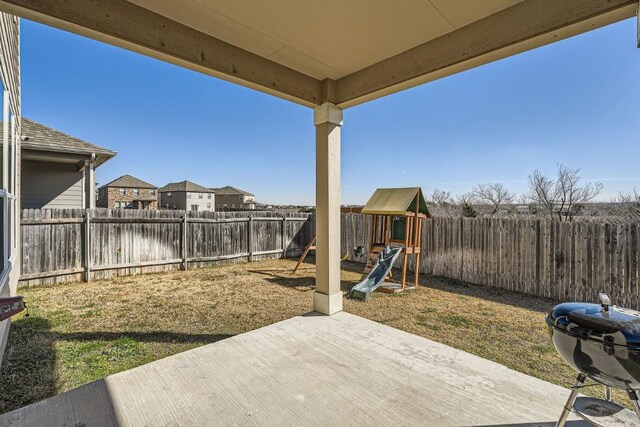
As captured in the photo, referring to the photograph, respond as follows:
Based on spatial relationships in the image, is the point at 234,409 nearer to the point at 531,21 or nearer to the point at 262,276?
the point at 531,21

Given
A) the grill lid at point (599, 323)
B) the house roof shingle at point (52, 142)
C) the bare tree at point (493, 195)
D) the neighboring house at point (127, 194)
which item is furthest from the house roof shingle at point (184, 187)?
the grill lid at point (599, 323)

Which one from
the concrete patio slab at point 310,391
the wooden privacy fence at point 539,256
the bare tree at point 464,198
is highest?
the bare tree at point 464,198

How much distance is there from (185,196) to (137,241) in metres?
29.5

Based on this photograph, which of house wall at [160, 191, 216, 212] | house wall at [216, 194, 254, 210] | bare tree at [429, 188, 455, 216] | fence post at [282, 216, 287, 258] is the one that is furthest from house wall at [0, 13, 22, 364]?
house wall at [216, 194, 254, 210]

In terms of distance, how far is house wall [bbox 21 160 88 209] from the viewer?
8.23m

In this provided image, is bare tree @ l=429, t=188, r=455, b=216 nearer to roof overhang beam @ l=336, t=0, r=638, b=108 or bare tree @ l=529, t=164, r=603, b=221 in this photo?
bare tree @ l=529, t=164, r=603, b=221

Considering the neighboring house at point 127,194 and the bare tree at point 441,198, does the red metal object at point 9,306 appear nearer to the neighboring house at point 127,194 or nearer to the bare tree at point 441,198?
the bare tree at point 441,198

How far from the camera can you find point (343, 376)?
223cm

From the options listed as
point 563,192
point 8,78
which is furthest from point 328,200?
point 563,192

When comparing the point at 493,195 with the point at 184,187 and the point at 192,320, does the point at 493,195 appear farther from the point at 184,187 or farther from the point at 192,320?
the point at 184,187

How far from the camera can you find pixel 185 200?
33844mm

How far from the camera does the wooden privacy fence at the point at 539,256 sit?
4480 mm

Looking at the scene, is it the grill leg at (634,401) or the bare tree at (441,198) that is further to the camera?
the bare tree at (441,198)

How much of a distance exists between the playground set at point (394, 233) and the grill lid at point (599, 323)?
13.2 ft
